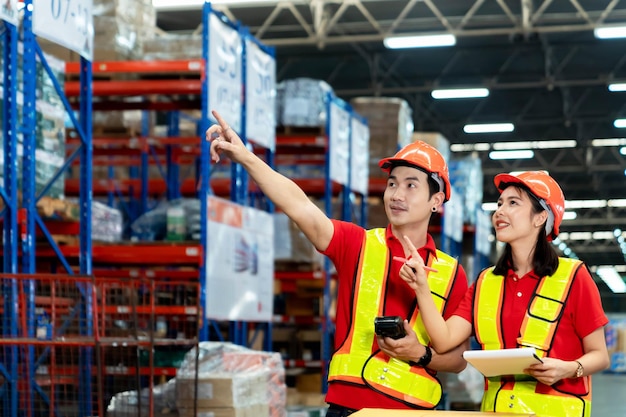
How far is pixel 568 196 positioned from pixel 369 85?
14.2 m

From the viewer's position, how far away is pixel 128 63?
902 cm

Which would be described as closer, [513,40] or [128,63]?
[128,63]

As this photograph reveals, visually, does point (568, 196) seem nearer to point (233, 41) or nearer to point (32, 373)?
point (233, 41)

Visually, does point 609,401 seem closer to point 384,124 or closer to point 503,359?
point 384,124

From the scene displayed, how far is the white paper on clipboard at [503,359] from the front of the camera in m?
3.02

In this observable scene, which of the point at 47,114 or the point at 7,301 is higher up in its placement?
the point at 47,114

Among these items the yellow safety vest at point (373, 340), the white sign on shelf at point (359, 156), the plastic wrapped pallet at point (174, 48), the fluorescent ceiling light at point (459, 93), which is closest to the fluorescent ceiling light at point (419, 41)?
the fluorescent ceiling light at point (459, 93)

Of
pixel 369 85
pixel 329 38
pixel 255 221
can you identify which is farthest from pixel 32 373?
pixel 369 85

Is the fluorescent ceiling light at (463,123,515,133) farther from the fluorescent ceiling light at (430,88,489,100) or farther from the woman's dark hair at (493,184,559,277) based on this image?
the woman's dark hair at (493,184,559,277)

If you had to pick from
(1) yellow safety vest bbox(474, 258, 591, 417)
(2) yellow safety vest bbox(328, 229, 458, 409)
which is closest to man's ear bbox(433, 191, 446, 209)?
(2) yellow safety vest bbox(328, 229, 458, 409)

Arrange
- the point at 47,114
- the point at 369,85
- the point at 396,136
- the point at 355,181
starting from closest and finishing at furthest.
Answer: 1. the point at 47,114
2. the point at 355,181
3. the point at 396,136
4. the point at 369,85

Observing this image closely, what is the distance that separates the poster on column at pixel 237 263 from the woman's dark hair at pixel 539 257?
15.1 feet

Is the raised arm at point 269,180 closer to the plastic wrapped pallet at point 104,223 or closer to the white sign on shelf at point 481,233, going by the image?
the plastic wrapped pallet at point 104,223

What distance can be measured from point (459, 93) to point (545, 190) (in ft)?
67.5
